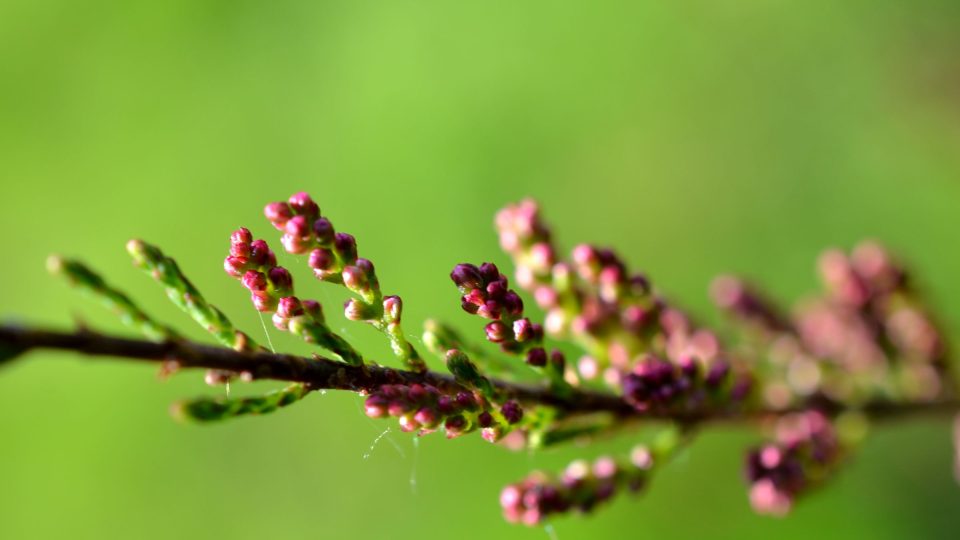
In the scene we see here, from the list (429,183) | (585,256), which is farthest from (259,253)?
(429,183)

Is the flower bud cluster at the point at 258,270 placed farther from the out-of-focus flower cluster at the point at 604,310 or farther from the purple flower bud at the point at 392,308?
the out-of-focus flower cluster at the point at 604,310

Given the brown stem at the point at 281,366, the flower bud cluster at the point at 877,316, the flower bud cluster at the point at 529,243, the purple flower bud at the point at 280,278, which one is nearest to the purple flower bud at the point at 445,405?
the brown stem at the point at 281,366

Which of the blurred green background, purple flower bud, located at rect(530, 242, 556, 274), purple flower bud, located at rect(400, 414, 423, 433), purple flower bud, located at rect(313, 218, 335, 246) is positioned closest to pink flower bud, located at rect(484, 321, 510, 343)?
purple flower bud, located at rect(400, 414, 423, 433)

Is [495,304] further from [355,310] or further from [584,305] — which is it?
[584,305]

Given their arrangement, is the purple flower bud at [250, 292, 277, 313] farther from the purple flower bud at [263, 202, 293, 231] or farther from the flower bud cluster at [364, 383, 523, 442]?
the flower bud cluster at [364, 383, 523, 442]

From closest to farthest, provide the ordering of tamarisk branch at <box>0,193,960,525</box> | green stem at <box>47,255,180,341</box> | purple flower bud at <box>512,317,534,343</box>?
green stem at <box>47,255,180,341</box>
tamarisk branch at <box>0,193,960,525</box>
purple flower bud at <box>512,317,534,343</box>
